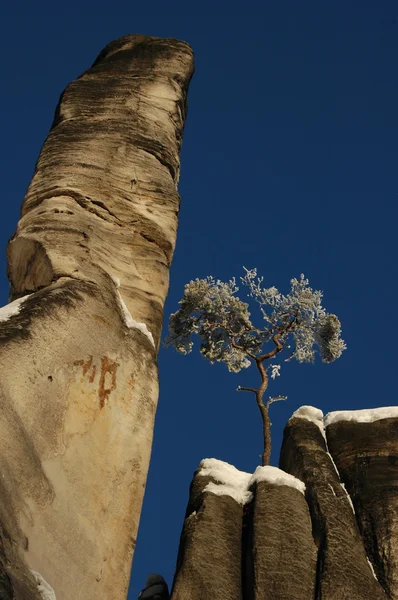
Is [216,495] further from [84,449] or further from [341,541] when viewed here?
[84,449]

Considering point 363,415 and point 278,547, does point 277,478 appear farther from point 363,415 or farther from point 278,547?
point 363,415

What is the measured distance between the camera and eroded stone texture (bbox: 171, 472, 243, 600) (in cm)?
1236

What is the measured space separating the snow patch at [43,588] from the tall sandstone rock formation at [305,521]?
11.7 ft

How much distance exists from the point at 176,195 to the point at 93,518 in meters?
6.51

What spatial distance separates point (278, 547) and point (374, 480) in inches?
82.2

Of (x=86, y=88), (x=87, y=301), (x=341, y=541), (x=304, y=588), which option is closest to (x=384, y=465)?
(x=341, y=541)

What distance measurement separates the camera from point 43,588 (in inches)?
350

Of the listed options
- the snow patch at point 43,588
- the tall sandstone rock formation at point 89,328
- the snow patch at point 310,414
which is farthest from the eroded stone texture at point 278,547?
the snow patch at point 43,588

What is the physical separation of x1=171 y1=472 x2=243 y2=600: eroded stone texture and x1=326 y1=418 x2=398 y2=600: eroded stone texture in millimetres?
1677

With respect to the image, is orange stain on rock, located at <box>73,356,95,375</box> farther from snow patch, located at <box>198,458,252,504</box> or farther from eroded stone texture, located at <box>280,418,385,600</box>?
eroded stone texture, located at <box>280,418,385,600</box>

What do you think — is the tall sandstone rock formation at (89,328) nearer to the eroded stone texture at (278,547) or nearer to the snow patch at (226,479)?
the eroded stone texture at (278,547)

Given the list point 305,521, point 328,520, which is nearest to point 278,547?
point 305,521

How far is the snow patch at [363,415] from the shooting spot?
15.1 meters

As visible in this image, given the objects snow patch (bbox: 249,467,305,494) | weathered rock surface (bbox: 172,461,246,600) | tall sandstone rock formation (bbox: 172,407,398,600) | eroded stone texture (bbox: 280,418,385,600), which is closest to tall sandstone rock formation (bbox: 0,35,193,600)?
weathered rock surface (bbox: 172,461,246,600)
